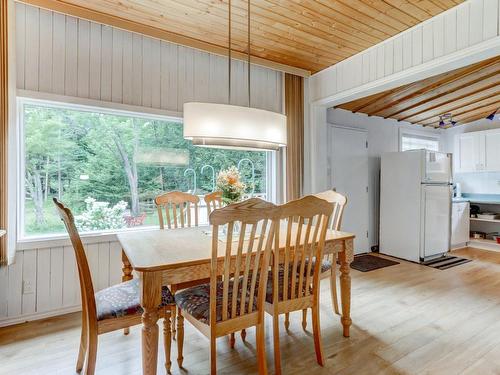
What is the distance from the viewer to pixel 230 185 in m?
2.07

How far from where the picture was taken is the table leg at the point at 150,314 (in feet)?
4.75

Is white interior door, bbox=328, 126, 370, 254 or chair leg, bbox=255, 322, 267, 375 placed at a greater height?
white interior door, bbox=328, 126, 370, 254

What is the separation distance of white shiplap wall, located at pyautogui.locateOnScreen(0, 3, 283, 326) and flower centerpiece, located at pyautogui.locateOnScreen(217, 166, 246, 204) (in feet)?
4.75

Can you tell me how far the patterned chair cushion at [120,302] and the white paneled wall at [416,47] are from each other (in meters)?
2.99

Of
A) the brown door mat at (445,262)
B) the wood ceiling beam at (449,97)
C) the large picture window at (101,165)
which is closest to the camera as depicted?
the large picture window at (101,165)

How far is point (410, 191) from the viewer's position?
4410 millimetres

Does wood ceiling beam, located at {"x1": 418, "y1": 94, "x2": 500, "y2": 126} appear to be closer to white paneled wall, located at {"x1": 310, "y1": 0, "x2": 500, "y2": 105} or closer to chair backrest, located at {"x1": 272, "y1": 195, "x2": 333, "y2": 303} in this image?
white paneled wall, located at {"x1": 310, "y1": 0, "x2": 500, "y2": 105}

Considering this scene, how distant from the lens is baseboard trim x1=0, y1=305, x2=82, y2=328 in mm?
2421

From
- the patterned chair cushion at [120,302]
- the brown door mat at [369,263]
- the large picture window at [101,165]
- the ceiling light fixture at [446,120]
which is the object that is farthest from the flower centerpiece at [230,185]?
the ceiling light fixture at [446,120]

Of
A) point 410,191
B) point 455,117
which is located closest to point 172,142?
point 410,191

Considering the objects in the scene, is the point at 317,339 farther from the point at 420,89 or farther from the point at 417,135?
the point at 417,135

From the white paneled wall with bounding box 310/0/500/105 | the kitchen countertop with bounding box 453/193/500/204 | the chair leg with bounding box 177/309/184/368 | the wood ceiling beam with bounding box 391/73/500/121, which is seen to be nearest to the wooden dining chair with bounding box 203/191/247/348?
the chair leg with bounding box 177/309/184/368

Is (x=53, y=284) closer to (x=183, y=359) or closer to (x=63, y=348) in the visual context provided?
(x=63, y=348)

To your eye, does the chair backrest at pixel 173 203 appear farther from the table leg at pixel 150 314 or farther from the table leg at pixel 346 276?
the table leg at pixel 346 276
